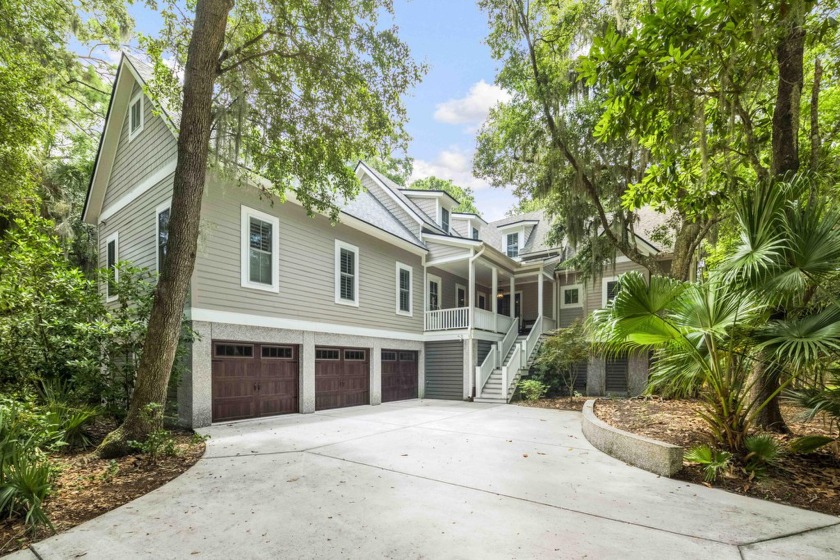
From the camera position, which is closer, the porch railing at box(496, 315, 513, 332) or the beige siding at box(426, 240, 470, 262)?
the beige siding at box(426, 240, 470, 262)

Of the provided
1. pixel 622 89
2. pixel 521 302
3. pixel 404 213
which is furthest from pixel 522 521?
pixel 521 302

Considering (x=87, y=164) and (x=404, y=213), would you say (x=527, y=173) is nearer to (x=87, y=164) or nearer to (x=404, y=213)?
(x=404, y=213)

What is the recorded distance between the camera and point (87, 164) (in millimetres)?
14391

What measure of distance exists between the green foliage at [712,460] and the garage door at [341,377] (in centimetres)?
816

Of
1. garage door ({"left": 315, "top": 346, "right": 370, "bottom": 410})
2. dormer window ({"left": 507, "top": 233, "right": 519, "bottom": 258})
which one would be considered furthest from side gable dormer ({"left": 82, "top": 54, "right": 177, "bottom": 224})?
dormer window ({"left": 507, "top": 233, "right": 519, "bottom": 258})

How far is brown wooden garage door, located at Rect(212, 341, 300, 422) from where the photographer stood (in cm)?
831

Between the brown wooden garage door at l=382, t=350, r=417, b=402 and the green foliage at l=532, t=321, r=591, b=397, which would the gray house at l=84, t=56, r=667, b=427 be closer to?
the brown wooden garage door at l=382, t=350, r=417, b=402

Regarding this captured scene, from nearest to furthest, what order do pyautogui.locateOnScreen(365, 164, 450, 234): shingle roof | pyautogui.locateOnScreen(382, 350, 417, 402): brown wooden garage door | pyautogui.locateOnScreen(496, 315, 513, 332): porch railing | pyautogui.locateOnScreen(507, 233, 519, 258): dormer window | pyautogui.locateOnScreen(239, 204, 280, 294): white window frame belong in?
pyautogui.locateOnScreen(239, 204, 280, 294): white window frame < pyautogui.locateOnScreen(382, 350, 417, 402): brown wooden garage door < pyautogui.locateOnScreen(496, 315, 513, 332): porch railing < pyautogui.locateOnScreen(365, 164, 450, 234): shingle roof < pyautogui.locateOnScreen(507, 233, 519, 258): dormer window

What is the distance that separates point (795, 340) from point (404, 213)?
490 inches

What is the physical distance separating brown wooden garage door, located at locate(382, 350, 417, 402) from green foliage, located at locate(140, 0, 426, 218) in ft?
20.0

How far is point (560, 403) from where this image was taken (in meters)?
11.4

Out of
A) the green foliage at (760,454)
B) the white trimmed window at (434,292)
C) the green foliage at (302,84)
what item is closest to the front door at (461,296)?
the white trimmed window at (434,292)

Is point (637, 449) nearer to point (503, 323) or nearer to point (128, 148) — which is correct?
point (503, 323)

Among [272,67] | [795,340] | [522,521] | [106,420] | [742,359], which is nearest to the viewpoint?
[522,521]
